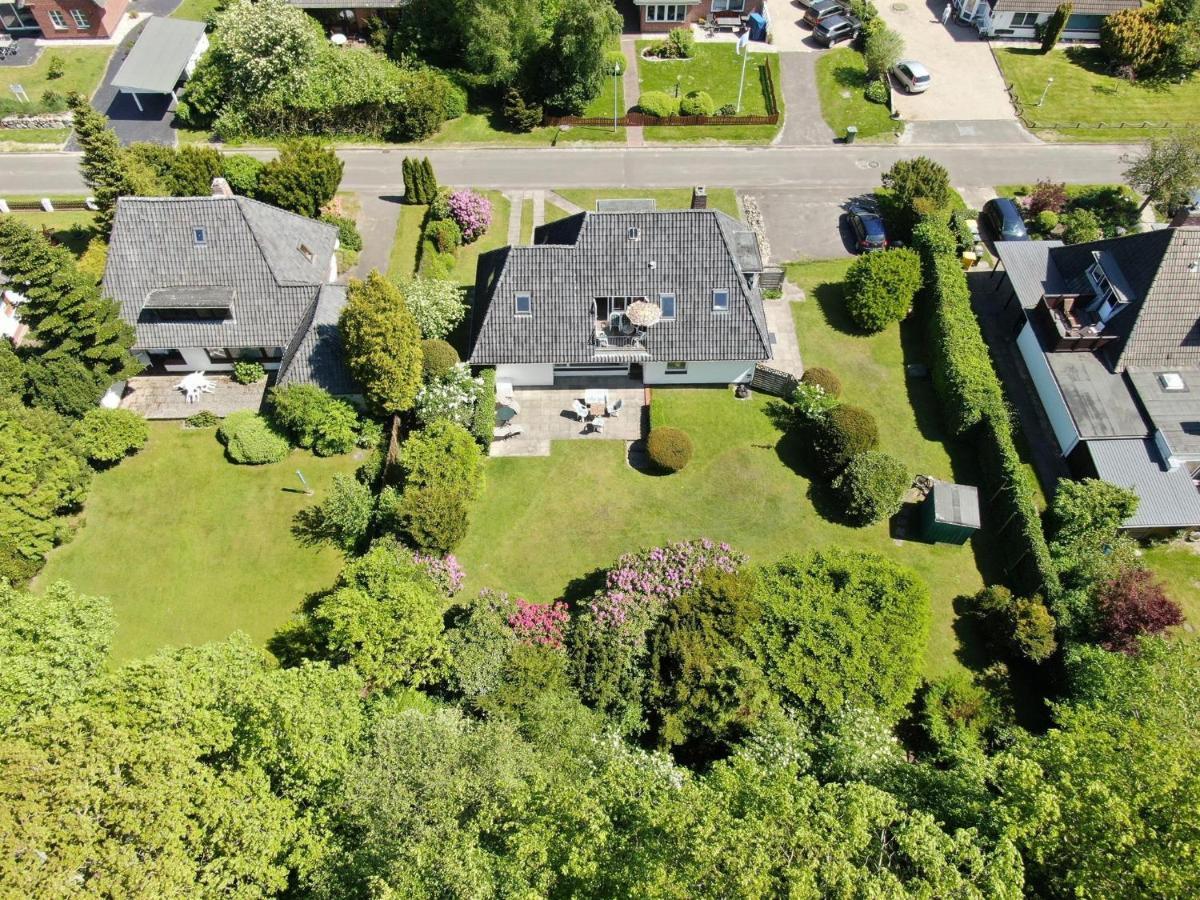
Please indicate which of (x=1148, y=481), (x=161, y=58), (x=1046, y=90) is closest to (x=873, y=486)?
(x=1148, y=481)

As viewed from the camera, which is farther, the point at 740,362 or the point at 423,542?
the point at 740,362

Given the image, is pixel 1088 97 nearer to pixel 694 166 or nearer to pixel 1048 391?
pixel 694 166

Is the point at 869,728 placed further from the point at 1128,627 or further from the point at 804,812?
the point at 1128,627

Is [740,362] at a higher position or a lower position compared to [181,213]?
lower

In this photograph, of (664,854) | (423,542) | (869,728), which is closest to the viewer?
(664,854)

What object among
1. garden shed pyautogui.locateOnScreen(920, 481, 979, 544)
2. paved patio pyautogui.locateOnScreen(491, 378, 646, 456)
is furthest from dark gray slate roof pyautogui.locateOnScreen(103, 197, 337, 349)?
garden shed pyautogui.locateOnScreen(920, 481, 979, 544)

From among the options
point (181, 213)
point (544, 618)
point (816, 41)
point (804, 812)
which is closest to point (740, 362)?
point (544, 618)
